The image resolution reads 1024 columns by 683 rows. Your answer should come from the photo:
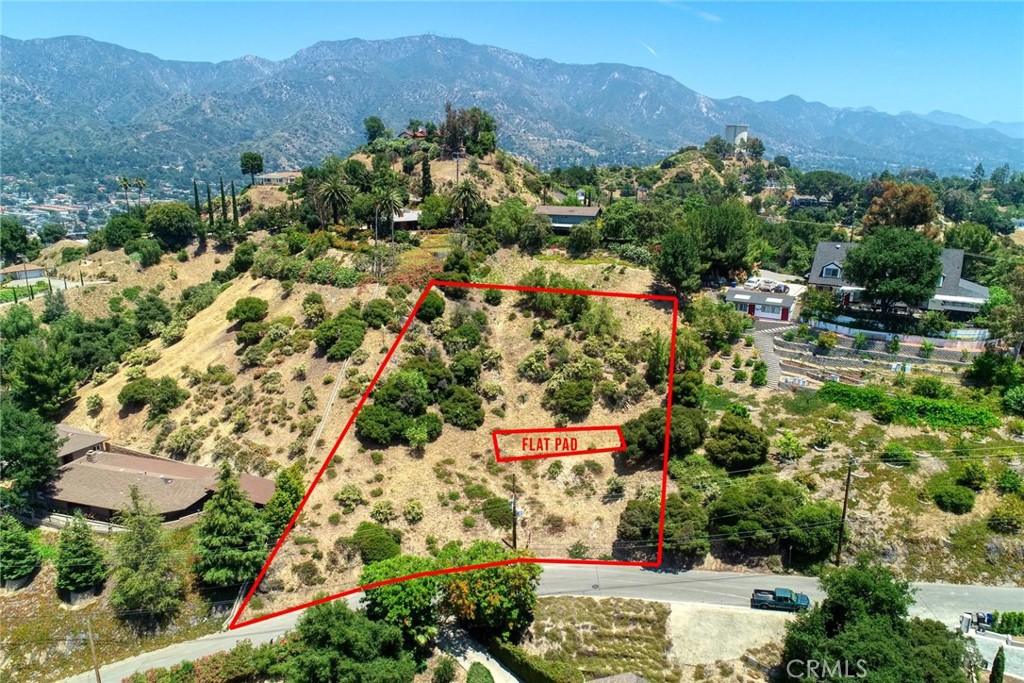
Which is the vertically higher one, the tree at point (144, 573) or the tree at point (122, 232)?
the tree at point (122, 232)

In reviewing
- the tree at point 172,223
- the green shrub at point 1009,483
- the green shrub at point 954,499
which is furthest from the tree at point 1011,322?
the tree at point 172,223

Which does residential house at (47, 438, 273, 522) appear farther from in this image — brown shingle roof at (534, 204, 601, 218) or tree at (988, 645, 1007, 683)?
brown shingle roof at (534, 204, 601, 218)

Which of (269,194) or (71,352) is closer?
(71,352)

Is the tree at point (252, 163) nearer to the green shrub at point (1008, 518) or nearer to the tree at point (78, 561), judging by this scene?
the tree at point (78, 561)

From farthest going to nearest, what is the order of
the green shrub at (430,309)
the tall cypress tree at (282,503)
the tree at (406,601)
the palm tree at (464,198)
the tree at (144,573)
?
the palm tree at (464,198), the green shrub at (430,309), the tall cypress tree at (282,503), the tree at (144,573), the tree at (406,601)

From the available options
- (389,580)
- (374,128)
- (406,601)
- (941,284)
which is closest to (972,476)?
(941,284)

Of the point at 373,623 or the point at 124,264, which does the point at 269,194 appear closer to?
the point at 124,264

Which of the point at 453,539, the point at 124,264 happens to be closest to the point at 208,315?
the point at 124,264

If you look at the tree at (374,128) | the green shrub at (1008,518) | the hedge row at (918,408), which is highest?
the tree at (374,128)
